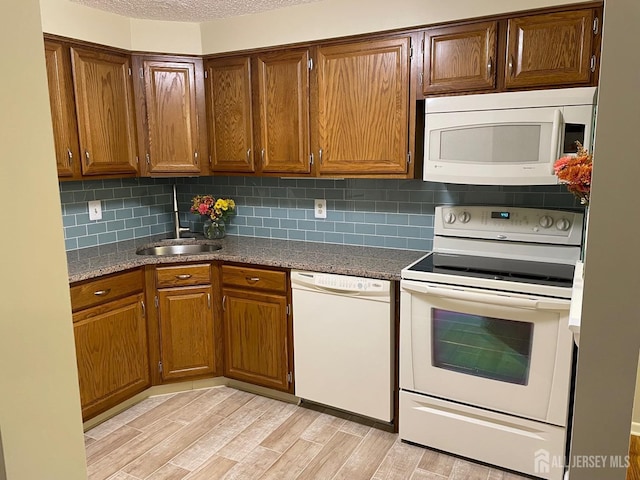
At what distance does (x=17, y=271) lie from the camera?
2.11 feet

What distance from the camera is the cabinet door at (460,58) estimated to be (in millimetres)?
2348

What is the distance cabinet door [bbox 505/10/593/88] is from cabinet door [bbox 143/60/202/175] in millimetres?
1906

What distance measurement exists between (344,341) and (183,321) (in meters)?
1.04

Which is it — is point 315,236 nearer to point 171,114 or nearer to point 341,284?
point 341,284

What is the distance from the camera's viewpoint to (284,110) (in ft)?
9.64

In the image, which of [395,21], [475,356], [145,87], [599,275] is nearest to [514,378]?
A: [475,356]

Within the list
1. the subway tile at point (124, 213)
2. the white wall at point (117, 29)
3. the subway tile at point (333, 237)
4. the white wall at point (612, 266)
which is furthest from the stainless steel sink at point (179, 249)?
the white wall at point (612, 266)

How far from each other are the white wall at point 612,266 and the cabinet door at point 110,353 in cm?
241

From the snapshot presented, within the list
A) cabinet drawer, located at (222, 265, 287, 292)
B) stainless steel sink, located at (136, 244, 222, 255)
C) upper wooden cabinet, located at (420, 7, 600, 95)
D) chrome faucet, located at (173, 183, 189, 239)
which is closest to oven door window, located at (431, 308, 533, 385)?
cabinet drawer, located at (222, 265, 287, 292)

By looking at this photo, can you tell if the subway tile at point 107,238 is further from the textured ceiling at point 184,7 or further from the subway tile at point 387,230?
the subway tile at point 387,230

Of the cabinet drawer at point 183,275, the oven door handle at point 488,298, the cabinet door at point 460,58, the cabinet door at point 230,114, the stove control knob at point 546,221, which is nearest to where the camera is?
the oven door handle at point 488,298

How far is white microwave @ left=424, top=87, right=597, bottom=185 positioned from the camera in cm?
217

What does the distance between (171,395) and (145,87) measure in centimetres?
195

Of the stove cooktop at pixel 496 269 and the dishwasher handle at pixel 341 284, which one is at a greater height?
the stove cooktop at pixel 496 269
